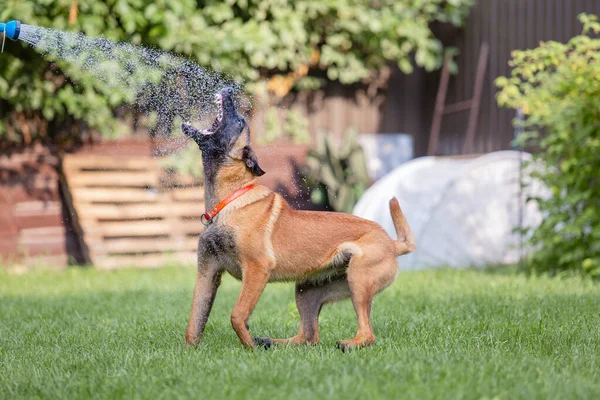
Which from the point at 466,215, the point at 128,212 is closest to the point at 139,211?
the point at 128,212

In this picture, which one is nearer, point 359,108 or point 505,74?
point 505,74

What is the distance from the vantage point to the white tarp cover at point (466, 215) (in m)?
8.16

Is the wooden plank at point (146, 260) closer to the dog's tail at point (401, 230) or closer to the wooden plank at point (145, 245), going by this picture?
the wooden plank at point (145, 245)

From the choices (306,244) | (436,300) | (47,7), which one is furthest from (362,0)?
(306,244)

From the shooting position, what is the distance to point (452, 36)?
10328mm

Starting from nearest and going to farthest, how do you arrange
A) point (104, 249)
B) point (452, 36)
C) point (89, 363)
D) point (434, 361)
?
point (434, 361), point (89, 363), point (104, 249), point (452, 36)

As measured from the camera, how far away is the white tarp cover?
8.16 meters

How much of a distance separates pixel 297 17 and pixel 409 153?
7.84 feet

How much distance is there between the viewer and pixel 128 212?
8969 millimetres

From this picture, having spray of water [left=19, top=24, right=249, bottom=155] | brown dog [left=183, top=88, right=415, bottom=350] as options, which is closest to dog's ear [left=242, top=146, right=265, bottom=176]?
brown dog [left=183, top=88, right=415, bottom=350]

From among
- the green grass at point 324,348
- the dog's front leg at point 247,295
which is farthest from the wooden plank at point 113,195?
the dog's front leg at point 247,295

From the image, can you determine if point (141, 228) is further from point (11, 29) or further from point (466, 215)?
point (11, 29)

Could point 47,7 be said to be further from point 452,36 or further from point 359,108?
point 452,36

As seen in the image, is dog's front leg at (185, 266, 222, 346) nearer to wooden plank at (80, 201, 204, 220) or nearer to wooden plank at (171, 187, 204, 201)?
wooden plank at (80, 201, 204, 220)
